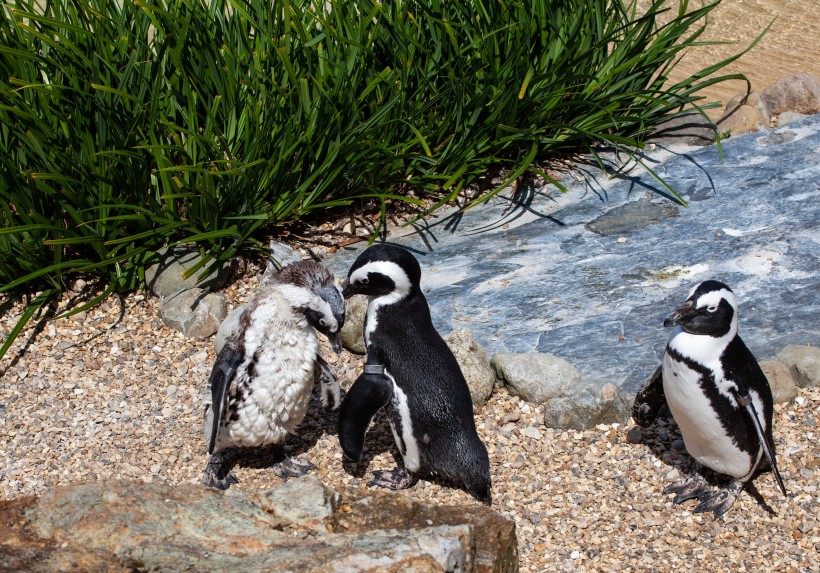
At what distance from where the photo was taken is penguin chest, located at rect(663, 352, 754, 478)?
3404mm

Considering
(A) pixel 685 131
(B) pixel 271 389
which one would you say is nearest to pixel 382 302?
(B) pixel 271 389

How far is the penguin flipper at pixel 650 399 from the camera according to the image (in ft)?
12.2

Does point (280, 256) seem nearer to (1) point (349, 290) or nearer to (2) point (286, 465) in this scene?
(1) point (349, 290)

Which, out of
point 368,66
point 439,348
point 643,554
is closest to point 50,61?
point 368,66

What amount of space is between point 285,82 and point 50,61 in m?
1.15

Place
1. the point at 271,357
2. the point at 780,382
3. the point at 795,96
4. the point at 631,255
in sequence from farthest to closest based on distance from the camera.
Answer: the point at 795,96 → the point at 631,255 → the point at 780,382 → the point at 271,357

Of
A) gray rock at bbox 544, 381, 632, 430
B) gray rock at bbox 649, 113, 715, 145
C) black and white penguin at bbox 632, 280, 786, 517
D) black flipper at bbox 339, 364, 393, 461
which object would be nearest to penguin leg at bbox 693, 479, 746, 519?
black and white penguin at bbox 632, 280, 786, 517

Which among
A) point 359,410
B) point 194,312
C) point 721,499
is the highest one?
point 194,312

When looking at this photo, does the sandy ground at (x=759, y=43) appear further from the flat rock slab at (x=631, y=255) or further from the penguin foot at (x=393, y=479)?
the penguin foot at (x=393, y=479)

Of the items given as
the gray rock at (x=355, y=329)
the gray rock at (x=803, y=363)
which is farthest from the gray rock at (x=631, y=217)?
the gray rock at (x=355, y=329)

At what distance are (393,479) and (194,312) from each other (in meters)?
1.42

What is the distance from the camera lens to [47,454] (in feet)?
12.8

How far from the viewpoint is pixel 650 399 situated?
3746 mm

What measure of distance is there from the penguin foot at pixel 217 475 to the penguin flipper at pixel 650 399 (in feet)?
5.20
